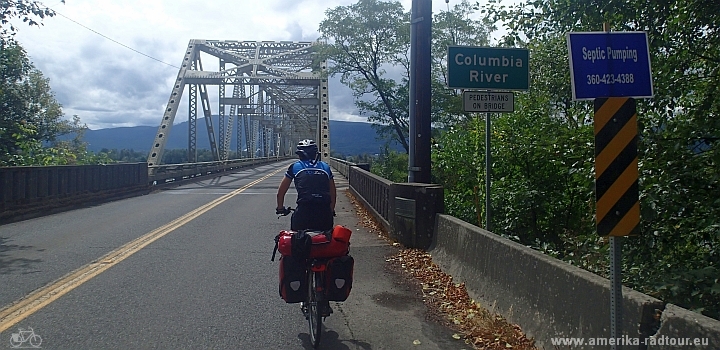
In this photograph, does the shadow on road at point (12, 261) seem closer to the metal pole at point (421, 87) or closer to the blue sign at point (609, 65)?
the metal pole at point (421, 87)

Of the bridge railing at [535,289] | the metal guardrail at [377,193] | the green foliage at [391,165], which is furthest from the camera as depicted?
the green foliage at [391,165]

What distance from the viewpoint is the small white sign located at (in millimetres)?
7426

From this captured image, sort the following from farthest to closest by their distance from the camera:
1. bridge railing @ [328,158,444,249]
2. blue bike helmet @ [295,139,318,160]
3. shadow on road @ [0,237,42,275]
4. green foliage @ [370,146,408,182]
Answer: green foliage @ [370,146,408,182]
bridge railing @ [328,158,444,249]
shadow on road @ [0,237,42,275]
blue bike helmet @ [295,139,318,160]

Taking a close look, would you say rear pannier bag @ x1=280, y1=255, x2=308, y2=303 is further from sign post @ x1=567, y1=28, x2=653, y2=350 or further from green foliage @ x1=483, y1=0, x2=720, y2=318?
green foliage @ x1=483, y1=0, x2=720, y2=318

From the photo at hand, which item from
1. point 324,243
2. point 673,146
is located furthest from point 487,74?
point 324,243

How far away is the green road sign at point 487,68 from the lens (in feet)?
24.5

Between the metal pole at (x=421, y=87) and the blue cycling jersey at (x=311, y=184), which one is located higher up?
the metal pole at (x=421, y=87)

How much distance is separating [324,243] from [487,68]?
3457mm

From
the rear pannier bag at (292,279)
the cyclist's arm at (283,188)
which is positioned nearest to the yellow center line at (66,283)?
the rear pannier bag at (292,279)

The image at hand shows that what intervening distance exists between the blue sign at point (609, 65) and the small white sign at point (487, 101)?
11.3 ft

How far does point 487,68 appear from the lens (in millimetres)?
7527

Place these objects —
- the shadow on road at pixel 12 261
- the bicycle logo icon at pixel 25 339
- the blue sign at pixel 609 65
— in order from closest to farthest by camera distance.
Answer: the blue sign at pixel 609 65
the bicycle logo icon at pixel 25 339
the shadow on road at pixel 12 261

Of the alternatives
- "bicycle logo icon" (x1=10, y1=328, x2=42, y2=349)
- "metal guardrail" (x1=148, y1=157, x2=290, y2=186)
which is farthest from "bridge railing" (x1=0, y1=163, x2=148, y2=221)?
"bicycle logo icon" (x1=10, y1=328, x2=42, y2=349)

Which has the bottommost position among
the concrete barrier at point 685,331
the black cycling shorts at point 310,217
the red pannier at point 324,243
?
the concrete barrier at point 685,331
